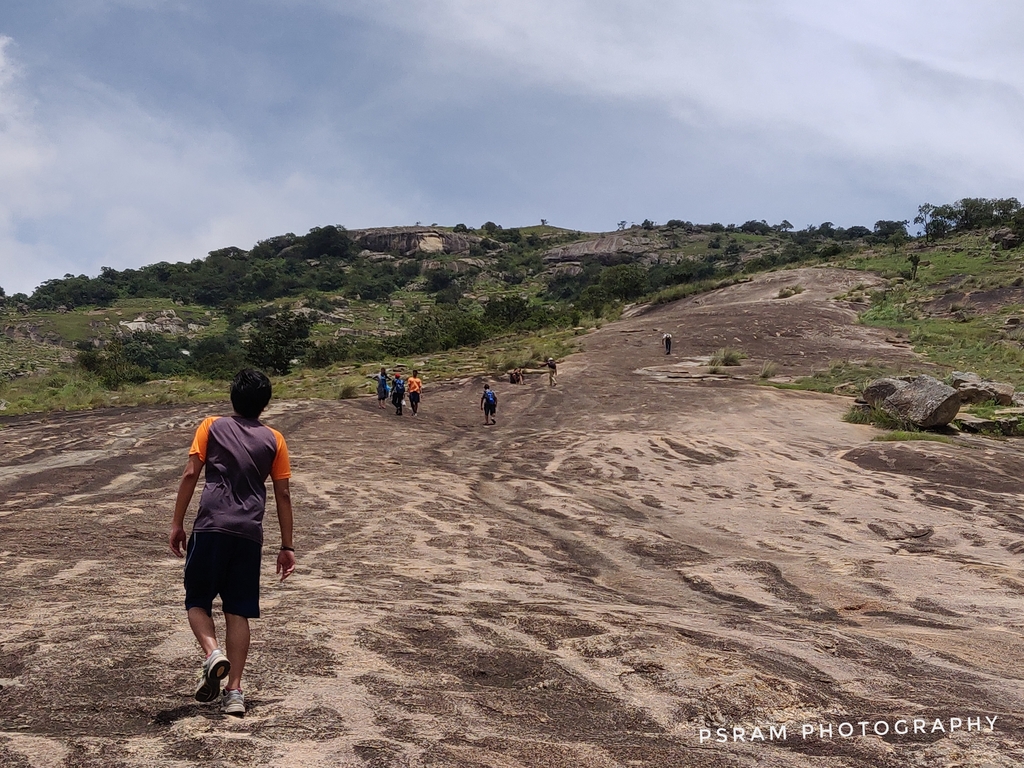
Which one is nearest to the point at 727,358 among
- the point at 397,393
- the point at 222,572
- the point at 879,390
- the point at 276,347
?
the point at 879,390

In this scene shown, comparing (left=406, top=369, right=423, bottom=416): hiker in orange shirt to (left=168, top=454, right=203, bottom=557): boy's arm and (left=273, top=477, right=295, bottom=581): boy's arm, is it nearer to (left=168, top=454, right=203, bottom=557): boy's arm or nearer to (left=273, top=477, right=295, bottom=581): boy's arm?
(left=273, top=477, right=295, bottom=581): boy's arm

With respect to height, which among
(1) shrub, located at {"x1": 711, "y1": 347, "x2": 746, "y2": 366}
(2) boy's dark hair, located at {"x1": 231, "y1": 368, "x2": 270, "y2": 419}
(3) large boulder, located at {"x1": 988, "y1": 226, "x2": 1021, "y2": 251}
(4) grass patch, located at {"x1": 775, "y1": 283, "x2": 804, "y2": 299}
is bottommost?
(1) shrub, located at {"x1": 711, "y1": 347, "x2": 746, "y2": 366}

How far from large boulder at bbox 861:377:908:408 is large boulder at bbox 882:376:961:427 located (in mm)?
691

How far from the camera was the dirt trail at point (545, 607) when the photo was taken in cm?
346

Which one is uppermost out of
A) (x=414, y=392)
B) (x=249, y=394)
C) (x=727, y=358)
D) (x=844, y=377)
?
(x=249, y=394)

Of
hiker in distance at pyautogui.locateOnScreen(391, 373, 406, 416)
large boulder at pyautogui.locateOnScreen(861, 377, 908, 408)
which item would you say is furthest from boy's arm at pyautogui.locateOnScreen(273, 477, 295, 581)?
large boulder at pyautogui.locateOnScreen(861, 377, 908, 408)

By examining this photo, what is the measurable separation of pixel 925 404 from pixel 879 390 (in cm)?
254

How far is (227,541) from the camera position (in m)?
3.63

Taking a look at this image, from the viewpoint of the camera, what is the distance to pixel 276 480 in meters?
3.89

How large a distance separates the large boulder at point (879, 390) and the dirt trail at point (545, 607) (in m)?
3.72

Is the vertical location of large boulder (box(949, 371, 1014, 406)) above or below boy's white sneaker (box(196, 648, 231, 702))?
below

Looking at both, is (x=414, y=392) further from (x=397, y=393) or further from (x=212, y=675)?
(x=212, y=675)

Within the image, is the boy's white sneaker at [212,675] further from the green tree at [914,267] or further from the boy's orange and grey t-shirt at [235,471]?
the green tree at [914,267]

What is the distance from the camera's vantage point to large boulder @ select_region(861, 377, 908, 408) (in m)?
20.7
